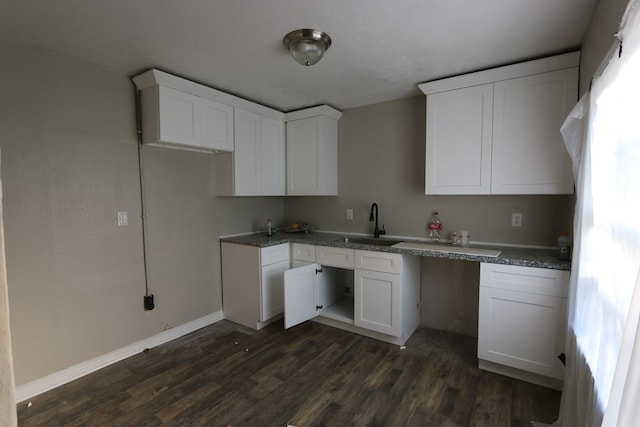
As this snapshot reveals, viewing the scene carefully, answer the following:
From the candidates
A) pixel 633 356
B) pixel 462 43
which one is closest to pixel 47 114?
pixel 462 43

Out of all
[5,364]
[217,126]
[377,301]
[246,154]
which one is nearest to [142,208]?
[217,126]

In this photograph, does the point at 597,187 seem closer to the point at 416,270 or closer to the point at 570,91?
the point at 570,91

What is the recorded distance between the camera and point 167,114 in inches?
98.4

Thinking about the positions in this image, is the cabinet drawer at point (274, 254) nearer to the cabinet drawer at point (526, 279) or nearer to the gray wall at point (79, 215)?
the gray wall at point (79, 215)

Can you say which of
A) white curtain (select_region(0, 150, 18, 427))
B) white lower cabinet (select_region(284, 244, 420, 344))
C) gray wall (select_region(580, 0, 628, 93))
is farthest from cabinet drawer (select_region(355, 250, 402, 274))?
white curtain (select_region(0, 150, 18, 427))

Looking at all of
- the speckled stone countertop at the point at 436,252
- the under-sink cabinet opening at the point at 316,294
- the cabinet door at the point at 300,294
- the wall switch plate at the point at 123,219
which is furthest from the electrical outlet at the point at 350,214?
the wall switch plate at the point at 123,219

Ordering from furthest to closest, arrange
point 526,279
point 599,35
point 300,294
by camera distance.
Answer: point 300,294
point 526,279
point 599,35

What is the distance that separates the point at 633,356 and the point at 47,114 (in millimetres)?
3145

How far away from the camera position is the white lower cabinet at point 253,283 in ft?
9.89

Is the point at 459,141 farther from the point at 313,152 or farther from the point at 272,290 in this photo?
the point at 272,290

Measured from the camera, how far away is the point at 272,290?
3.10 meters

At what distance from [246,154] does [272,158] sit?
389 millimetres

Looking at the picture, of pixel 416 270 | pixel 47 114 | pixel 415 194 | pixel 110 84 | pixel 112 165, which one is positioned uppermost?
pixel 110 84

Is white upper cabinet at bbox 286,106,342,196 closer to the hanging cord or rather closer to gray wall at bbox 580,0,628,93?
the hanging cord
